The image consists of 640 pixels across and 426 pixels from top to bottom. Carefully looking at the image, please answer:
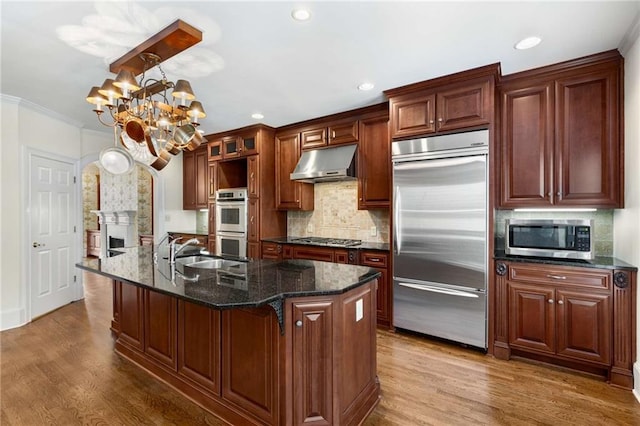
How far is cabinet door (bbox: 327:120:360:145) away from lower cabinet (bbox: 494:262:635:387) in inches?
87.9

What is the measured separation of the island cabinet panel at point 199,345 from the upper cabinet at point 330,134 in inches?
109

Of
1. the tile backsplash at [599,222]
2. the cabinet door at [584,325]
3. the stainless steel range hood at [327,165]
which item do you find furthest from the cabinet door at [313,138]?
the cabinet door at [584,325]

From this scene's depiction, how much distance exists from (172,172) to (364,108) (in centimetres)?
400

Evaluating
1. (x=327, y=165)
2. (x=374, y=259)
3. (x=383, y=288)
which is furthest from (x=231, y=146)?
(x=383, y=288)

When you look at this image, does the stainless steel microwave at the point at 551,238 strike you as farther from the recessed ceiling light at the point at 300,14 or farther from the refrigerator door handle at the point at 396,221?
the recessed ceiling light at the point at 300,14

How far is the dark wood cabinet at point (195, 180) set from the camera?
223 inches

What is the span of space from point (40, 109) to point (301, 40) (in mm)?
3698

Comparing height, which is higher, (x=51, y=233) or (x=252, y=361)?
(x=51, y=233)

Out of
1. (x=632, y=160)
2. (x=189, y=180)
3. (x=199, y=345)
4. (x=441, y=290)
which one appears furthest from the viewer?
(x=189, y=180)

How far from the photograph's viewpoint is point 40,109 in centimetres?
387

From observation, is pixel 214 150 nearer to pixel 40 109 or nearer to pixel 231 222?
pixel 231 222

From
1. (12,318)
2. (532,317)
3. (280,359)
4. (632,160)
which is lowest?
(12,318)

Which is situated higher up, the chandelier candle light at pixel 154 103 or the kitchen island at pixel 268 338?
the chandelier candle light at pixel 154 103

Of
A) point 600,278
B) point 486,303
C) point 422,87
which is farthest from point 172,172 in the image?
point 600,278
